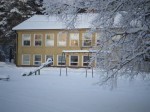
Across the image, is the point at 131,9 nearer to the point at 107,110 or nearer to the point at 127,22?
the point at 127,22

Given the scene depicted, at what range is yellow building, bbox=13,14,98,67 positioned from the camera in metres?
36.7

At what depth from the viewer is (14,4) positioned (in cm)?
4953

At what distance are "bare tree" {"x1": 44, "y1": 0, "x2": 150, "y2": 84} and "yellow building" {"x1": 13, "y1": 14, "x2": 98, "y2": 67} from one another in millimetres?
24076

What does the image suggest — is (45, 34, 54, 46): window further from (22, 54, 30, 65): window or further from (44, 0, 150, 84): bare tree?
(44, 0, 150, 84): bare tree

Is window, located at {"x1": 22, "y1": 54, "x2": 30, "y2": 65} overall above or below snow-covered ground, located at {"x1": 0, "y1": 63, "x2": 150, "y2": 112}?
above

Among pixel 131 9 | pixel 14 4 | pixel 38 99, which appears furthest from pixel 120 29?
pixel 14 4

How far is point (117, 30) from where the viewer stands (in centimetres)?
1147

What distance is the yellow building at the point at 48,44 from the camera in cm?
3672

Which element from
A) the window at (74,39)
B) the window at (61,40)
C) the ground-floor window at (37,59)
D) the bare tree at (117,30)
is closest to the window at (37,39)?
the ground-floor window at (37,59)

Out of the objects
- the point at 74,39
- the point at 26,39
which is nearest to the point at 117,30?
the point at 74,39

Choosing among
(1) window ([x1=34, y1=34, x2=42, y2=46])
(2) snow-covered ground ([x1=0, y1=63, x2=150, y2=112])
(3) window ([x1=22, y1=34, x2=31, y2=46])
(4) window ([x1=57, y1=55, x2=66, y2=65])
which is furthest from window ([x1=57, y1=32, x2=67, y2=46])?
(2) snow-covered ground ([x1=0, y1=63, x2=150, y2=112])

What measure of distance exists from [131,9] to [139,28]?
0.91 metres

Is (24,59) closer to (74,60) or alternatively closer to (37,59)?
(37,59)

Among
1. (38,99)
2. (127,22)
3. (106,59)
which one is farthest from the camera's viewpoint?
(38,99)
